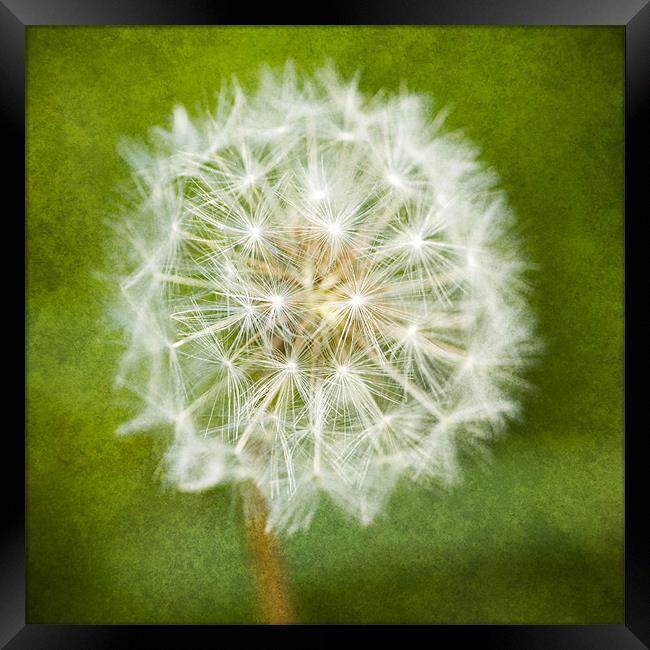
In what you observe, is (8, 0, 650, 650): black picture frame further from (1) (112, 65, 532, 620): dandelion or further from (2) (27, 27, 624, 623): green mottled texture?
(1) (112, 65, 532, 620): dandelion

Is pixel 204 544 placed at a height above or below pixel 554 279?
below

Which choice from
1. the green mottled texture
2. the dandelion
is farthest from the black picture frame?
the dandelion
